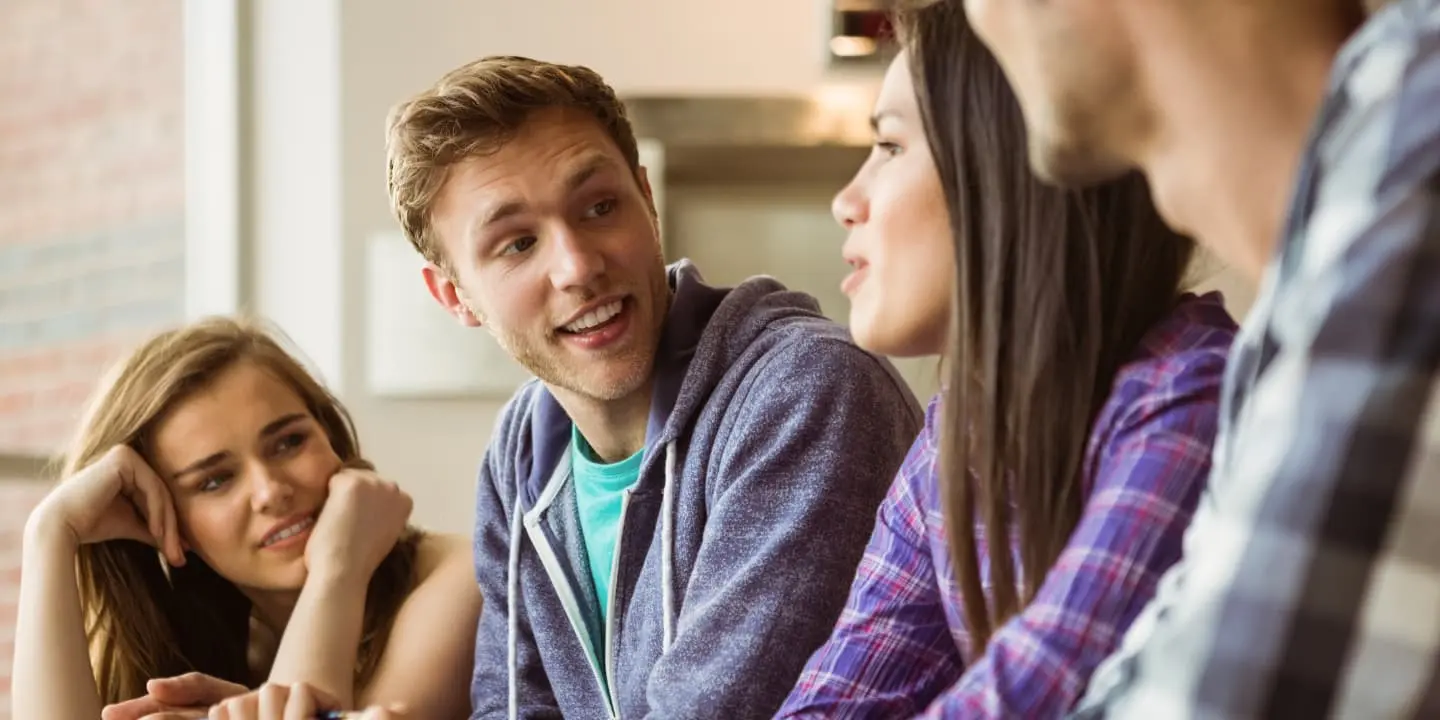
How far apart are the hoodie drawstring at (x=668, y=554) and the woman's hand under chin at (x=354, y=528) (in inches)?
17.1

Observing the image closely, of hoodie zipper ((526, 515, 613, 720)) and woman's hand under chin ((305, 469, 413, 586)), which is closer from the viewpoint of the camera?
hoodie zipper ((526, 515, 613, 720))

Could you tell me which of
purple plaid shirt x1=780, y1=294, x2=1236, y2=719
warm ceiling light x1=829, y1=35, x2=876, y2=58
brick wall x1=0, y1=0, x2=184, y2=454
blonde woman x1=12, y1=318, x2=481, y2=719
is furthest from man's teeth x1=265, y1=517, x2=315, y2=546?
brick wall x1=0, y1=0, x2=184, y2=454

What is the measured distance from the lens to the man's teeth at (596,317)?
5.20 feet

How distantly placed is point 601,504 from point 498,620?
21cm

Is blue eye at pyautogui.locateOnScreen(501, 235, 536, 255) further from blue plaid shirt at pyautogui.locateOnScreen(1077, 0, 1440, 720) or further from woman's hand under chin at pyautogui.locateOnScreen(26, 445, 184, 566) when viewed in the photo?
blue plaid shirt at pyautogui.locateOnScreen(1077, 0, 1440, 720)

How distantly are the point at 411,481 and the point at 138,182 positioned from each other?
3.47 ft

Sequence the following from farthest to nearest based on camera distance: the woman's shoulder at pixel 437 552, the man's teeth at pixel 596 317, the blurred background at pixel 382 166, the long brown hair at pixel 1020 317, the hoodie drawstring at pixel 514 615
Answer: the blurred background at pixel 382 166
the woman's shoulder at pixel 437 552
the hoodie drawstring at pixel 514 615
the man's teeth at pixel 596 317
the long brown hair at pixel 1020 317

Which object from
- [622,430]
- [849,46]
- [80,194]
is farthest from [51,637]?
[80,194]

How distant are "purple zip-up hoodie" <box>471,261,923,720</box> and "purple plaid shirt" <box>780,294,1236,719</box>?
0.19m

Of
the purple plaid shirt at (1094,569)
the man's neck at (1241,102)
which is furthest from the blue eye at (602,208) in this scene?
the man's neck at (1241,102)

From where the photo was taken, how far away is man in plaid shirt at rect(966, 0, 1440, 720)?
504 millimetres

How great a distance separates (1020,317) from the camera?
0.96 meters

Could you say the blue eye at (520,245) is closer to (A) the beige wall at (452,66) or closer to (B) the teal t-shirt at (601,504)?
(B) the teal t-shirt at (601,504)

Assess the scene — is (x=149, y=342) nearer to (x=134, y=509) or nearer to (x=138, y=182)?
(x=134, y=509)
